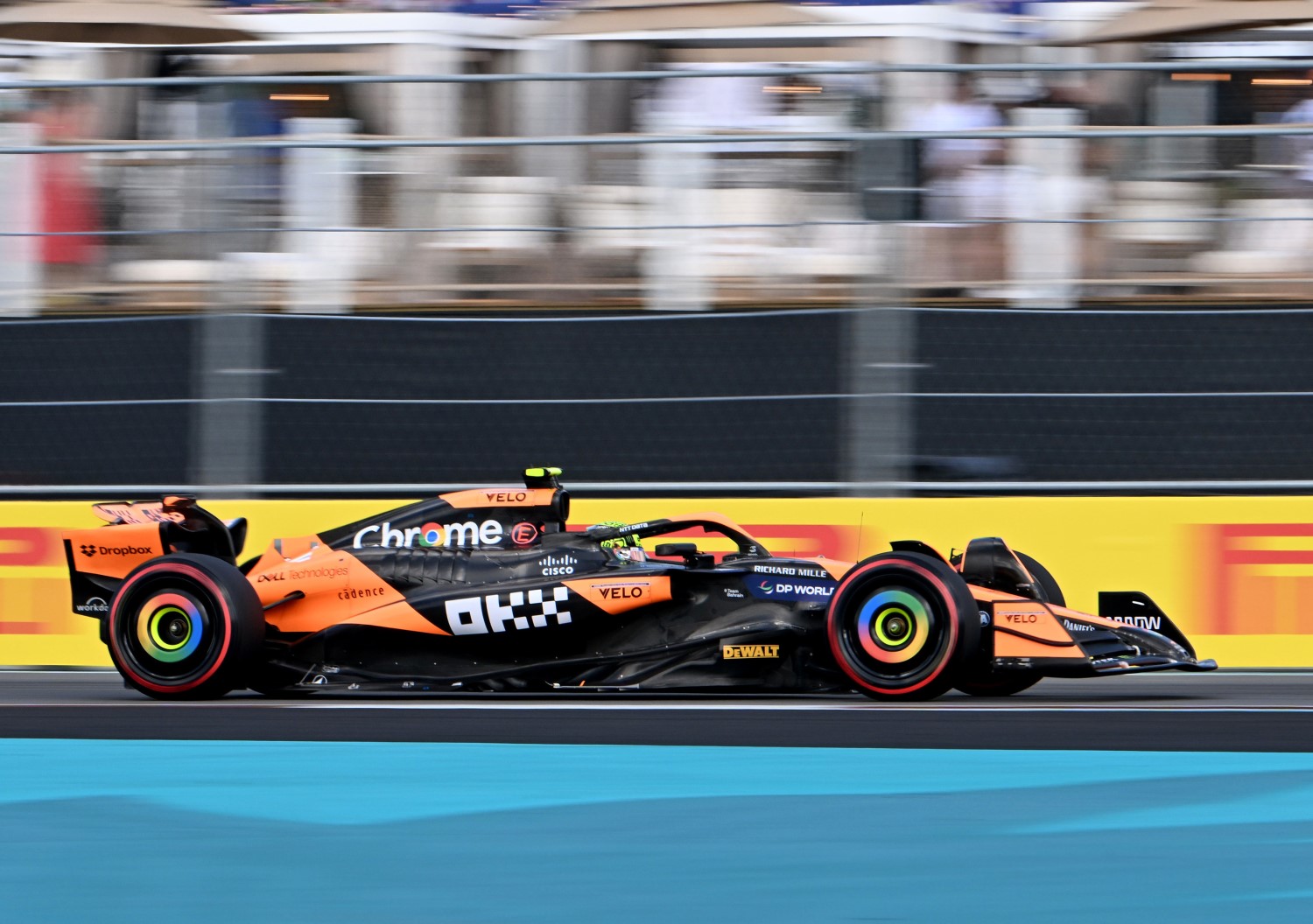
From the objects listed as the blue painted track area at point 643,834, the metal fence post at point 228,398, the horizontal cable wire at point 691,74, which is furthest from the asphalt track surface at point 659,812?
the horizontal cable wire at point 691,74

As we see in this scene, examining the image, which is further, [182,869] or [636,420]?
[636,420]

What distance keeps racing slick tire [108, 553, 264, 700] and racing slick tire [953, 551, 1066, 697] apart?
8.40ft

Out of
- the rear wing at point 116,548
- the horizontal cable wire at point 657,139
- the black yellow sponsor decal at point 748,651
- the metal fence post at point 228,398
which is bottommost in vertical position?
the black yellow sponsor decal at point 748,651

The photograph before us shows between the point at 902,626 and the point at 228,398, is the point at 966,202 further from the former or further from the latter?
the point at 228,398

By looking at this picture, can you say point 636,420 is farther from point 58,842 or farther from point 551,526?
point 58,842

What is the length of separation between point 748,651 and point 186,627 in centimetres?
205

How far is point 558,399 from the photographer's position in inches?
355

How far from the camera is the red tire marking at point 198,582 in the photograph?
697 centimetres

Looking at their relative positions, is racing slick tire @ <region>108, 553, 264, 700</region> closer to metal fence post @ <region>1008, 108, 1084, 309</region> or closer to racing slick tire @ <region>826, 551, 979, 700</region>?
racing slick tire @ <region>826, 551, 979, 700</region>

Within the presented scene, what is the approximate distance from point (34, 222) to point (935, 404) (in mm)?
4356

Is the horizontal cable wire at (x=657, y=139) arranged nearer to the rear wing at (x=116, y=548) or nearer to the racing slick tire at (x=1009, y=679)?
the racing slick tire at (x=1009, y=679)

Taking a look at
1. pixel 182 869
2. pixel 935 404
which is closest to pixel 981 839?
pixel 182 869

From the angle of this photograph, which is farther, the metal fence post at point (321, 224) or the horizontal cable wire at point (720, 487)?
the metal fence post at point (321, 224)

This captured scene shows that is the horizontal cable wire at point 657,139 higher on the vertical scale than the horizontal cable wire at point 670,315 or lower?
higher
